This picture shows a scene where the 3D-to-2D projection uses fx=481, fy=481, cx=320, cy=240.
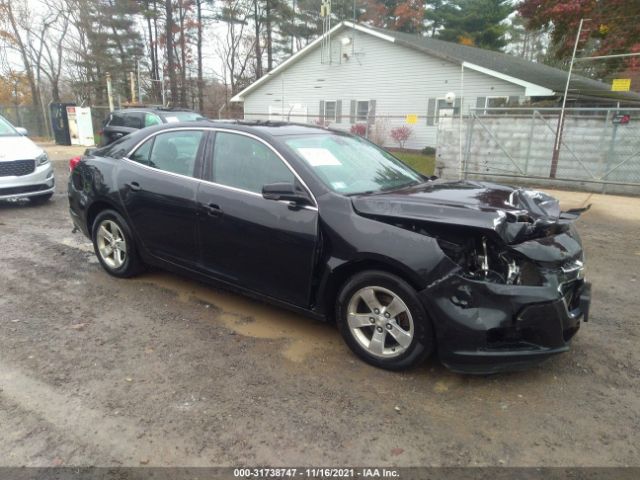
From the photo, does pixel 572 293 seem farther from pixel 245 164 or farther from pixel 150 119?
pixel 150 119

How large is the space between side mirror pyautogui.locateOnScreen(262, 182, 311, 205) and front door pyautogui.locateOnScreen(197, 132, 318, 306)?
7 cm

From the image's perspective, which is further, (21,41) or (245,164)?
(21,41)

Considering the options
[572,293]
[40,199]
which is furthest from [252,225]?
[40,199]

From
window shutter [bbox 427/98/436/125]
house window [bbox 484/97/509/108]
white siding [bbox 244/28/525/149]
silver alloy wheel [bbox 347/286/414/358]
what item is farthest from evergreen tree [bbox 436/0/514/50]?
silver alloy wheel [bbox 347/286/414/358]

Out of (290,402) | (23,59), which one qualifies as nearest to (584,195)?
(290,402)

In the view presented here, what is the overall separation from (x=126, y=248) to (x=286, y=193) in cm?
223

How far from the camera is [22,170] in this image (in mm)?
8070

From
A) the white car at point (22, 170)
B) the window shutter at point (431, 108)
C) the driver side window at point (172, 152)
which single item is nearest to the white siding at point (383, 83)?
the window shutter at point (431, 108)

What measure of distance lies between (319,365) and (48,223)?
5.88 metres

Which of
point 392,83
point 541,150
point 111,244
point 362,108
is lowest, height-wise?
point 111,244

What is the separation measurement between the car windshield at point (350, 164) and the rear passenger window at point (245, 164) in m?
0.20

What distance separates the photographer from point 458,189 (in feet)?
12.4

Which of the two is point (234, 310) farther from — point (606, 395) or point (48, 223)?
Answer: point (48, 223)

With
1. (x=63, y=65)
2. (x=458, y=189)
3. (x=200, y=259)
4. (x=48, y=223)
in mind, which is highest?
(x=63, y=65)
